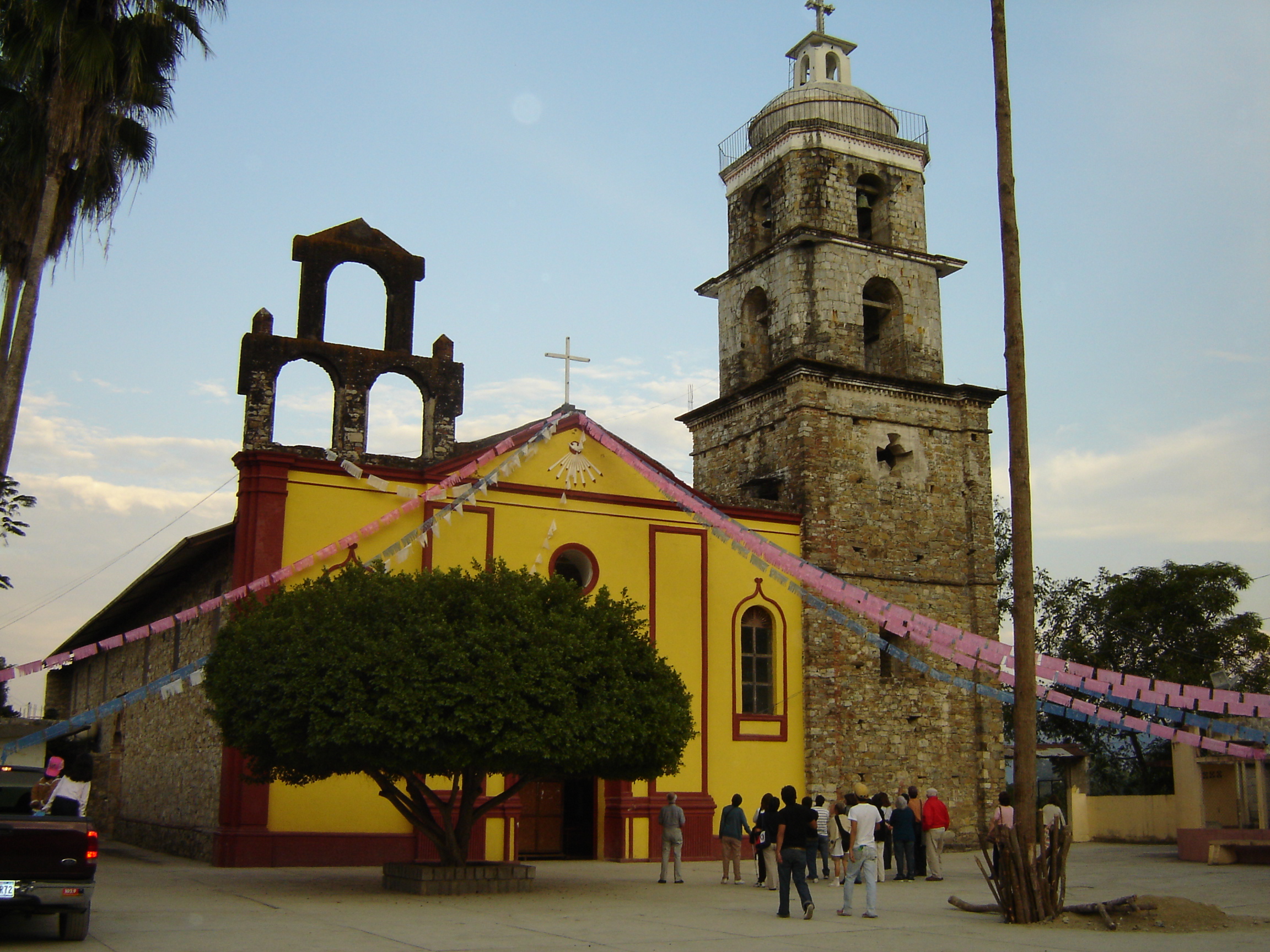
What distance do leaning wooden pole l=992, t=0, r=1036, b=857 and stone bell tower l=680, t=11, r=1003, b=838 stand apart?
1000 cm

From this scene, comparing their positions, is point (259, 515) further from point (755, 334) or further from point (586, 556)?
point (755, 334)

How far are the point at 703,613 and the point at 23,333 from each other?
485 inches

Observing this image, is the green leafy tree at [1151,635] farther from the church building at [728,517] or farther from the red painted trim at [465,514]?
the red painted trim at [465,514]

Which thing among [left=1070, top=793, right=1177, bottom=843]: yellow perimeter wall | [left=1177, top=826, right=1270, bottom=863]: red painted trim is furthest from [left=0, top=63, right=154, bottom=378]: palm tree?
[left=1070, top=793, right=1177, bottom=843]: yellow perimeter wall

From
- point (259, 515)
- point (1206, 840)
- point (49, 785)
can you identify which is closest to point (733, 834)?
point (259, 515)

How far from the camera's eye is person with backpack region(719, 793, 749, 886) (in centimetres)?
1717

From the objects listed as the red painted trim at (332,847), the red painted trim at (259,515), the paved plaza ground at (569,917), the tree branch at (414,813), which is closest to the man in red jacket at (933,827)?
the paved plaza ground at (569,917)

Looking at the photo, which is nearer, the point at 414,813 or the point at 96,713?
the point at 414,813

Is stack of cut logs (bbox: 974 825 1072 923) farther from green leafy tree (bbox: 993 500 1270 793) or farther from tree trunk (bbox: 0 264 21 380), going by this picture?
green leafy tree (bbox: 993 500 1270 793)

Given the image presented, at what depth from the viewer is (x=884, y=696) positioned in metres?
23.2

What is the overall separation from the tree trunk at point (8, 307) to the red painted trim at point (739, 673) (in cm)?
1314

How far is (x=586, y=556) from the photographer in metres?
21.7

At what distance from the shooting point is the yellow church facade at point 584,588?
61.7ft

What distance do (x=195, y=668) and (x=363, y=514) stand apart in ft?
12.1
